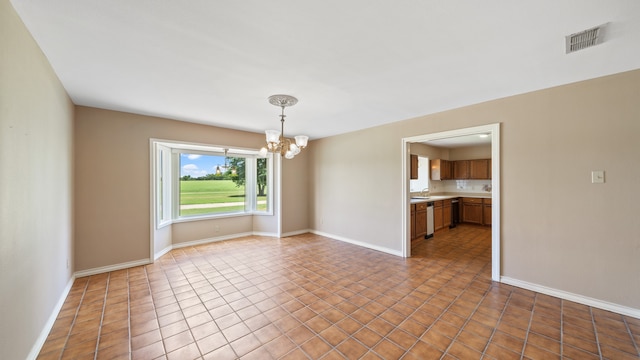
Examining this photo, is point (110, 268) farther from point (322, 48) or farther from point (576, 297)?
point (576, 297)

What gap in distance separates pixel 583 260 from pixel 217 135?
18.8 feet

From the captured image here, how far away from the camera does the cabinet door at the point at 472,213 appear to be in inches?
270

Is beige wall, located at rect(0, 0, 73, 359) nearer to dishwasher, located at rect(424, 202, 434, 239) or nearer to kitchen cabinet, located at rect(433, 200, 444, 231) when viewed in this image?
dishwasher, located at rect(424, 202, 434, 239)

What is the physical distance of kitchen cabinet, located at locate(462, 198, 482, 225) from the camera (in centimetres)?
685

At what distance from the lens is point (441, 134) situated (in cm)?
375

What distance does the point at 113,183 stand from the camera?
3.65 metres

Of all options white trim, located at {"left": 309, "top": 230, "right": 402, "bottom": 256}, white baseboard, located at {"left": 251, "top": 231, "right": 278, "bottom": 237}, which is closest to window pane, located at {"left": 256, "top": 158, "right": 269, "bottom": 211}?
white baseboard, located at {"left": 251, "top": 231, "right": 278, "bottom": 237}

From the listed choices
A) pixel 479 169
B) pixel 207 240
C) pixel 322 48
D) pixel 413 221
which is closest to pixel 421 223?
pixel 413 221

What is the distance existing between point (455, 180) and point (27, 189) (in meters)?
9.13

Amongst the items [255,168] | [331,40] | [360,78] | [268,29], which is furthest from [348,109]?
[255,168]

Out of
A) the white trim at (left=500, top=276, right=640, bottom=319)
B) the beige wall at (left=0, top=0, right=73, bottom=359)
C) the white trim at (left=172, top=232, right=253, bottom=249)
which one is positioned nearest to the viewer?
the beige wall at (left=0, top=0, right=73, bottom=359)

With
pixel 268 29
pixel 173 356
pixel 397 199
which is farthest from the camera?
pixel 397 199

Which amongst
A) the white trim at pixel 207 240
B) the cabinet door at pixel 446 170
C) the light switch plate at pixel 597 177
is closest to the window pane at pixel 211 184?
the white trim at pixel 207 240

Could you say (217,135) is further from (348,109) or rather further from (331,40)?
(331,40)
